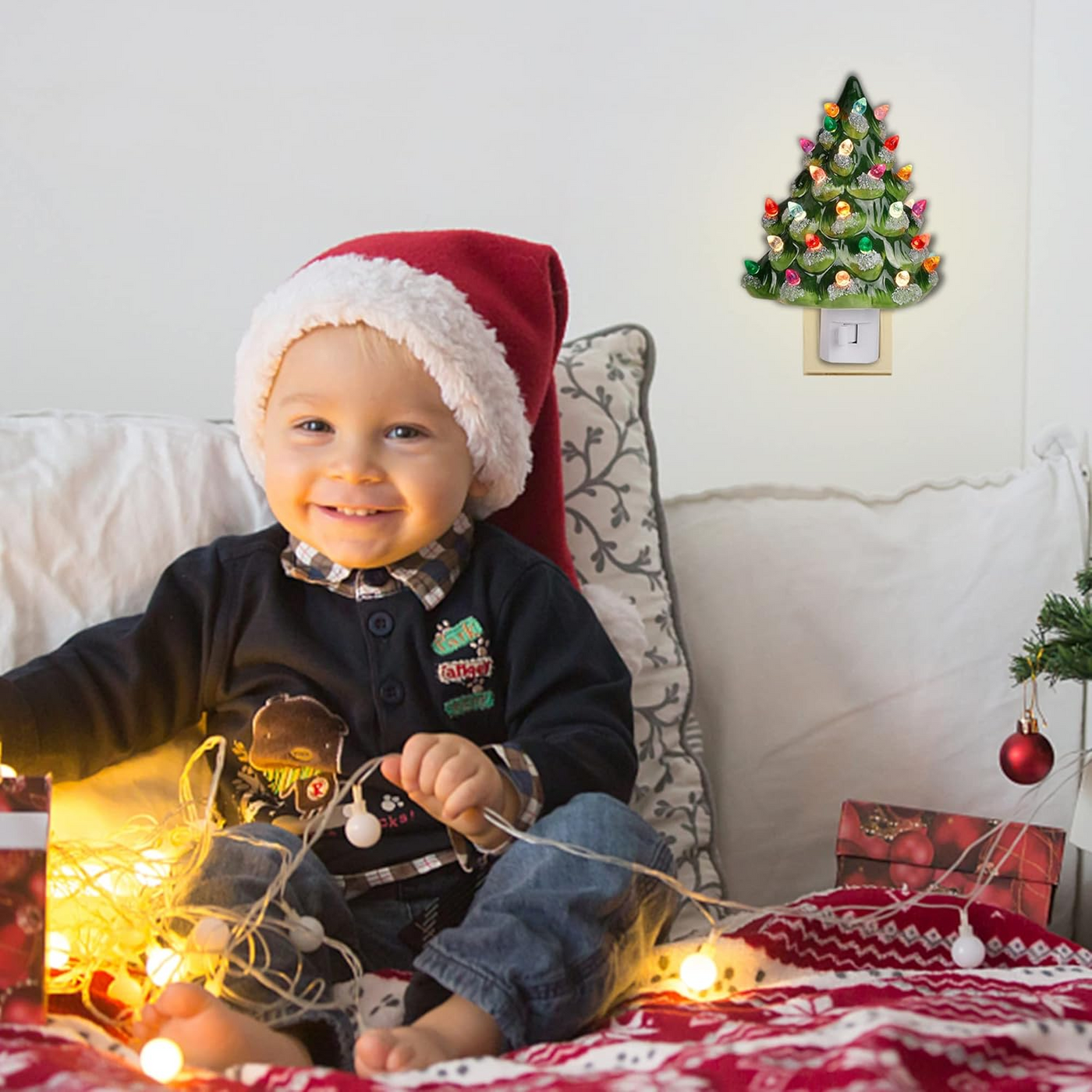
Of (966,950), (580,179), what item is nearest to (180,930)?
(966,950)

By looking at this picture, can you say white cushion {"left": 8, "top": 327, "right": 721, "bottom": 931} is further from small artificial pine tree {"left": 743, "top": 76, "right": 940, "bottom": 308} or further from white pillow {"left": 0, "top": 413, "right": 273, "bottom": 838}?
small artificial pine tree {"left": 743, "top": 76, "right": 940, "bottom": 308}

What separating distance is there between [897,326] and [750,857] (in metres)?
0.81

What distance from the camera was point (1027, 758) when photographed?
1.16 meters

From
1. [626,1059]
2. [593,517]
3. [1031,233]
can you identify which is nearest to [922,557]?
[593,517]

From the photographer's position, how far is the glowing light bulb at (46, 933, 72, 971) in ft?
2.81

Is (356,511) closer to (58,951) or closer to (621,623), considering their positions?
(621,623)

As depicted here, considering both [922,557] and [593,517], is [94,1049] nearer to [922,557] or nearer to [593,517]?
[593,517]

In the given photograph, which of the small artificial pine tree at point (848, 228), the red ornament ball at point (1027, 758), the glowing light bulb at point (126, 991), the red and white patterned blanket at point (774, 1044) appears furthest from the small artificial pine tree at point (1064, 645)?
the glowing light bulb at point (126, 991)

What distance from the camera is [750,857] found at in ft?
4.36

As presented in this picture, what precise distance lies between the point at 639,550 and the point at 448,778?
0.47 meters

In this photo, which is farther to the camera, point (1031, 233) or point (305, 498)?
point (1031, 233)

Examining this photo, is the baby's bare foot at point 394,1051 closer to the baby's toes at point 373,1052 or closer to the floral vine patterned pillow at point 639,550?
the baby's toes at point 373,1052

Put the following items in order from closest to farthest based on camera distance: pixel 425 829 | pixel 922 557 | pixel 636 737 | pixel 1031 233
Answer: pixel 425 829, pixel 636 737, pixel 922 557, pixel 1031 233

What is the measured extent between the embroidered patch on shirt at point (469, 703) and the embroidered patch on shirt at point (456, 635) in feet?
0.13
